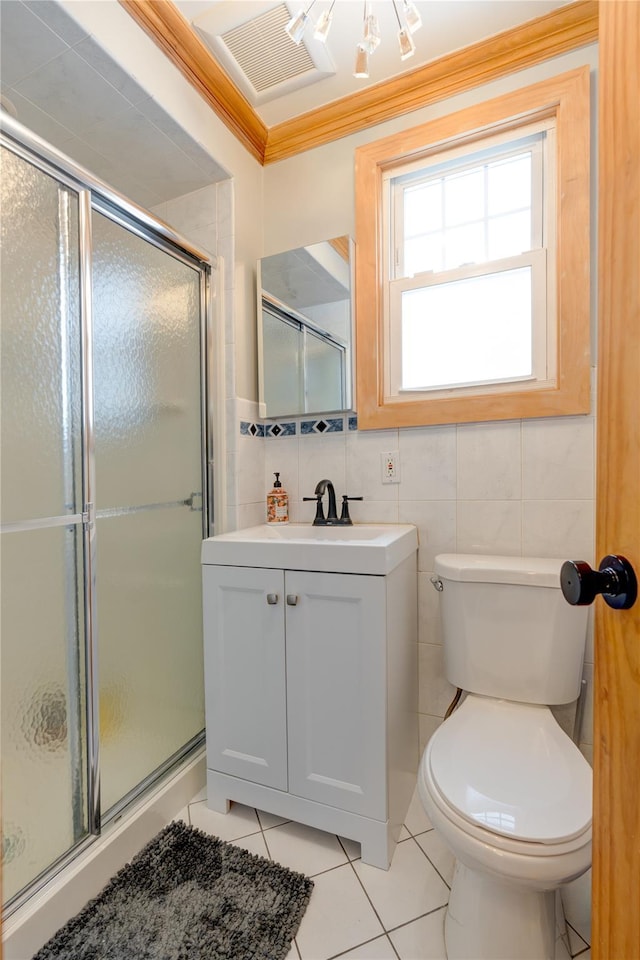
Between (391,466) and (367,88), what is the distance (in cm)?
140

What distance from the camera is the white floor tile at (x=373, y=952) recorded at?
98 centimetres

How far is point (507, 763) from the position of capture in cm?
101

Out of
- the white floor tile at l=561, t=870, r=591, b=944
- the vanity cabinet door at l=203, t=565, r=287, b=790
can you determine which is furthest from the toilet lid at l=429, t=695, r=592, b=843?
the vanity cabinet door at l=203, t=565, r=287, b=790

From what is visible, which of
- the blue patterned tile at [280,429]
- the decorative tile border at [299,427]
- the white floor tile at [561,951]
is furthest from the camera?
the blue patterned tile at [280,429]

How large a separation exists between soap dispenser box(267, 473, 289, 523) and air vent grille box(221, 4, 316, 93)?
144 centimetres

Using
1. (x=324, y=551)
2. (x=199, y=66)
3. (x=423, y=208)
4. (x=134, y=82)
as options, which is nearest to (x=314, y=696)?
(x=324, y=551)

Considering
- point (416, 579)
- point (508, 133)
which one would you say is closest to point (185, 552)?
point (416, 579)

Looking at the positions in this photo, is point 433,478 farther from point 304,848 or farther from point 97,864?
point 97,864

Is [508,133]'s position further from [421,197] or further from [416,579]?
[416,579]

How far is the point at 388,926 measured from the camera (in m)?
1.05

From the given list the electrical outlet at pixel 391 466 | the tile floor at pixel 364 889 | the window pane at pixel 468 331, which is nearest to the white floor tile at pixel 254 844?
the tile floor at pixel 364 889

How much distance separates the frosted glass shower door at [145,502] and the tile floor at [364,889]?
35 cm

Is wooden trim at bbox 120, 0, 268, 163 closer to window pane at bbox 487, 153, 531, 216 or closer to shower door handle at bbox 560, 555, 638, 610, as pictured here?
window pane at bbox 487, 153, 531, 216

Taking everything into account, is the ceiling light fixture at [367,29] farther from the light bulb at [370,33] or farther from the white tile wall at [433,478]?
the white tile wall at [433,478]
